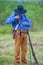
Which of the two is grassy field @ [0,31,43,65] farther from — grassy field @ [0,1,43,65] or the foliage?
the foliage

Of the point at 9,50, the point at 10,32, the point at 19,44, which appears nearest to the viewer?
the point at 19,44

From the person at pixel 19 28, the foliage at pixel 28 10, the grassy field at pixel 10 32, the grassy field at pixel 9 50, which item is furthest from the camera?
the foliage at pixel 28 10

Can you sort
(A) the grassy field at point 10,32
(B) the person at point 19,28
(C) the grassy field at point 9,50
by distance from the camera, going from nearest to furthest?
(B) the person at point 19,28
(C) the grassy field at point 9,50
(A) the grassy field at point 10,32

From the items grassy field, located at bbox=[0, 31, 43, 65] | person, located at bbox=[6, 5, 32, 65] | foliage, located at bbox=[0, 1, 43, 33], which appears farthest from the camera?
foliage, located at bbox=[0, 1, 43, 33]

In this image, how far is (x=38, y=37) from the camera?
1271 cm

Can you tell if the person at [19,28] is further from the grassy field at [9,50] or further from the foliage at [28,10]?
the foliage at [28,10]

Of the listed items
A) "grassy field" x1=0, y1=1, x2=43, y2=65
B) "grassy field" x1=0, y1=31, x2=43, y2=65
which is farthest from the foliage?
"grassy field" x1=0, y1=31, x2=43, y2=65

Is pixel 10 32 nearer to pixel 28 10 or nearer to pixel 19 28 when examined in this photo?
pixel 28 10

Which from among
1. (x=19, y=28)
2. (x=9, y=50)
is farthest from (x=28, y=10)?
(x=19, y=28)

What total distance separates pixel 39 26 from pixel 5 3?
4260 mm

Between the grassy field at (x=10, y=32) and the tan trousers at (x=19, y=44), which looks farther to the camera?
the grassy field at (x=10, y=32)

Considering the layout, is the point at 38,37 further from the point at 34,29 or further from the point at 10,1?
the point at 10,1

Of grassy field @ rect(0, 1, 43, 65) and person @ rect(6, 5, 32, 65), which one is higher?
person @ rect(6, 5, 32, 65)

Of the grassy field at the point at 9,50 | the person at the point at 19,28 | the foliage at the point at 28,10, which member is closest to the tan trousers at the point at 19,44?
the person at the point at 19,28
